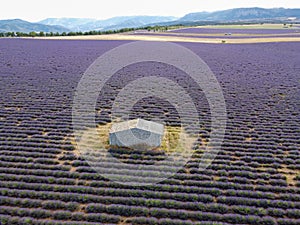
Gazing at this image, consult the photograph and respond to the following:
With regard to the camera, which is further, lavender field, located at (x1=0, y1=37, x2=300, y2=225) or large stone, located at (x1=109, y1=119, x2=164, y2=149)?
large stone, located at (x1=109, y1=119, x2=164, y2=149)

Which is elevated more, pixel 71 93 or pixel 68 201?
pixel 71 93

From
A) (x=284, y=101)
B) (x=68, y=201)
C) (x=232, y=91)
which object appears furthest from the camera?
(x=232, y=91)

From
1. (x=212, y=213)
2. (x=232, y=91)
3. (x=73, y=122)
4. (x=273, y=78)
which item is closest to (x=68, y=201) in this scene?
(x=212, y=213)

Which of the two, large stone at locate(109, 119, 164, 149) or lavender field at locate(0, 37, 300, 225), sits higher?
large stone at locate(109, 119, 164, 149)

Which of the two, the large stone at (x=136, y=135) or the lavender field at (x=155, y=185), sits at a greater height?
the large stone at (x=136, y=135)

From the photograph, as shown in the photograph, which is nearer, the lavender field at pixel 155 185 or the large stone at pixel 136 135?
the lavender field at pixel 155 185

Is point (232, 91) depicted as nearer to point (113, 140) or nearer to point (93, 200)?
point (113, 140)

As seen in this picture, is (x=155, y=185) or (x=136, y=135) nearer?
(x=155, y=185)

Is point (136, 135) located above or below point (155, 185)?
above
